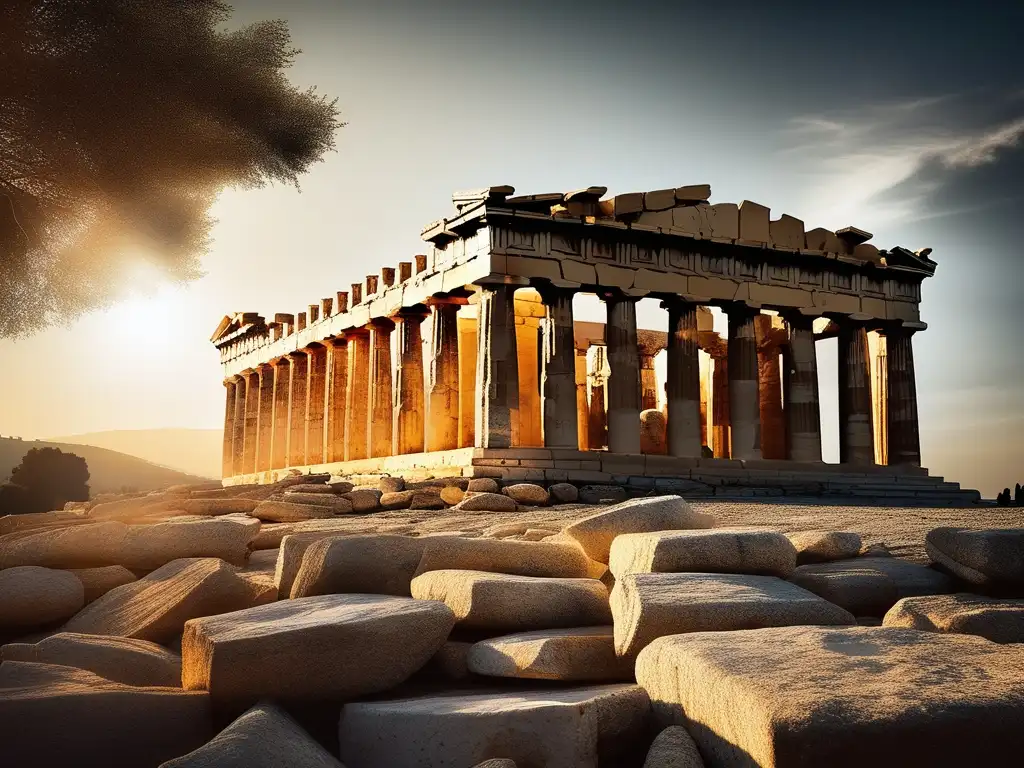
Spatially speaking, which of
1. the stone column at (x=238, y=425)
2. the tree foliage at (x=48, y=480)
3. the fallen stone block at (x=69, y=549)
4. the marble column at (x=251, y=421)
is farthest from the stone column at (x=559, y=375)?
the tree foliage at (x=48, y=480)

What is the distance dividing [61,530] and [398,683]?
426 centimetres

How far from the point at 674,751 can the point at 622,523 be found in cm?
305

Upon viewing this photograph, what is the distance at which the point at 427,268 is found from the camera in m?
23.0

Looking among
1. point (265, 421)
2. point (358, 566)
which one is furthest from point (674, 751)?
point (265, 421)

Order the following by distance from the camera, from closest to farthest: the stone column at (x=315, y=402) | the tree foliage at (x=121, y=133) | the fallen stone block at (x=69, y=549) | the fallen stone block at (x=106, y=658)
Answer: the fallen stone block at (x=106, y=658) < the fallen stone block at (x=69, y=549) < the tree foliage at (x=121, y=133) < the stone column at (x=315, y=402)

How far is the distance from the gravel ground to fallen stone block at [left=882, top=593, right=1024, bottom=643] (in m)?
1.90

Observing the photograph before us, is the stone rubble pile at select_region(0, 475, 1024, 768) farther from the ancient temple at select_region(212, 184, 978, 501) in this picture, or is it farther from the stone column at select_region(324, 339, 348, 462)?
the stone column at select_region(324, 339, 348, 462)

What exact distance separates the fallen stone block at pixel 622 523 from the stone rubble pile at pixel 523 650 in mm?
14

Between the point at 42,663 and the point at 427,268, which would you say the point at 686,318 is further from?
the point at 42,663

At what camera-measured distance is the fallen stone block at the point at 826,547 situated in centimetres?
666

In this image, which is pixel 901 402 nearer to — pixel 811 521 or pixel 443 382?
pixel 443 382

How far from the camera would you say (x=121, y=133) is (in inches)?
464

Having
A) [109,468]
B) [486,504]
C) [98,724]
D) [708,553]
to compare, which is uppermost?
[109,468]

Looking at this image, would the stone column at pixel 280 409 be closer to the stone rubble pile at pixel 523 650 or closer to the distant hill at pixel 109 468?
the stone rubble pile at pixel 523 650
